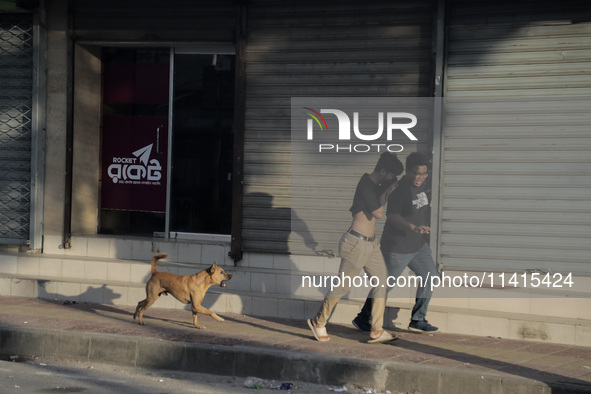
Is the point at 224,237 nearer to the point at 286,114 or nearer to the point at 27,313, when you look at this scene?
the point at 286,114

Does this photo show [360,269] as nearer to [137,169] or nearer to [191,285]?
[191,285]

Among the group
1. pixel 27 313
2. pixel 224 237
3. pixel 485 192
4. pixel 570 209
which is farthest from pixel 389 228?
pixel 27 313

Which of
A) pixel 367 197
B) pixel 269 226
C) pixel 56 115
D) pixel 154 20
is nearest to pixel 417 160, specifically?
pixel 367 197

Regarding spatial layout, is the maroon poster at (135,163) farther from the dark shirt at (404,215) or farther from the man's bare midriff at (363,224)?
the man's bare midriff at (363,224)

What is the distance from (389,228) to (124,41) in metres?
4.60

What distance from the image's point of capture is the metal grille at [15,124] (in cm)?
1123

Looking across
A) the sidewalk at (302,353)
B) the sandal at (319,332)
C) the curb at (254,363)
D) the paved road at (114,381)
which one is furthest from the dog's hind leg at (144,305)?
the sandal at (319,332)

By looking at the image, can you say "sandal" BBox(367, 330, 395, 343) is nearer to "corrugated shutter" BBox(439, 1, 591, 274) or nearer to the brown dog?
the brown dog

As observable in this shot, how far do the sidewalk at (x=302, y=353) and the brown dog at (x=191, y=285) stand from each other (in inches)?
10.8

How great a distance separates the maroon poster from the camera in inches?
455

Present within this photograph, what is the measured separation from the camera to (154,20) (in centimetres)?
1102

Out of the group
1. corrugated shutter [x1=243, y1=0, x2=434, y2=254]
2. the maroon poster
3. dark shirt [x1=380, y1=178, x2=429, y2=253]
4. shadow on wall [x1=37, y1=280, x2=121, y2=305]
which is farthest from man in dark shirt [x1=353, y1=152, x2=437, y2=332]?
the maroon poster

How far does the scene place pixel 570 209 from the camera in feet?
30.9

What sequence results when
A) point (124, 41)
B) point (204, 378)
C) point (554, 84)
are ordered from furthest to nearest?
point (124, 41) < point (554, 84) < point (204, 378)
